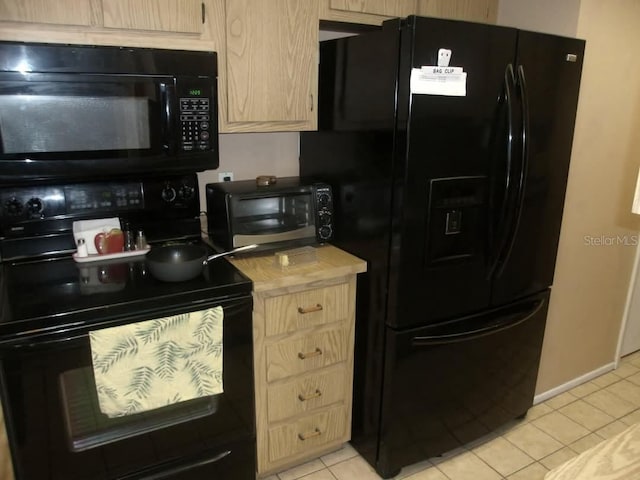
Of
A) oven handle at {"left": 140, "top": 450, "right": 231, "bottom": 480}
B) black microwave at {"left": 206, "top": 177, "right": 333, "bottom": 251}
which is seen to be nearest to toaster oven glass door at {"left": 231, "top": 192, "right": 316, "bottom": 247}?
black microwave at {"left": 206, "top": 177, "right": 333, "bottom": 251}

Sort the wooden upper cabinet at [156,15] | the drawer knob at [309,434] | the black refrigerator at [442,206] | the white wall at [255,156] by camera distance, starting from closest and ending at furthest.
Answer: the wooden upper cabinet at [156,15] < the black refrigerator at [442,206] < the drawer knob at [309,434] < the white wall at [255,156]

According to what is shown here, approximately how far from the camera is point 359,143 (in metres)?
1.82

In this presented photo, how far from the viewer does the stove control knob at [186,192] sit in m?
1.92

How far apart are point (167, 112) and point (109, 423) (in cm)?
98

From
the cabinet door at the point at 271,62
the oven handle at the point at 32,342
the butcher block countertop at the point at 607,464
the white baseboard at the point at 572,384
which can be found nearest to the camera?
the butcher block countertop at the point at 607,464

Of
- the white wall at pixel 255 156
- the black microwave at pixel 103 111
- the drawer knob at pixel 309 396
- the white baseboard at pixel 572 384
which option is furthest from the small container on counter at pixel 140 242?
the white baseboard at pixel 572 384

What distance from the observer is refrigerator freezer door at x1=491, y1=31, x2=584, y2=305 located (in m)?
1.76

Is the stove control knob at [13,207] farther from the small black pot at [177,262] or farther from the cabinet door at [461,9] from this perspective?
the cabinet door at [461,9]

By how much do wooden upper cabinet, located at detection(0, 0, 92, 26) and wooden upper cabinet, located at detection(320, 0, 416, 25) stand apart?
2.68 feet

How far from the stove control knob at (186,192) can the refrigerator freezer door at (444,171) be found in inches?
31.5

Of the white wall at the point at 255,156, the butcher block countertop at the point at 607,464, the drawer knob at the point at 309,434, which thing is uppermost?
the white wall at the point at 255,156

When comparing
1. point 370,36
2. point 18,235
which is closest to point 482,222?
point 370,36

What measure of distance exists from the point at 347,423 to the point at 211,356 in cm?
77

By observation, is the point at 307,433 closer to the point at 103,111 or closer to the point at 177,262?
the point at 177,262
